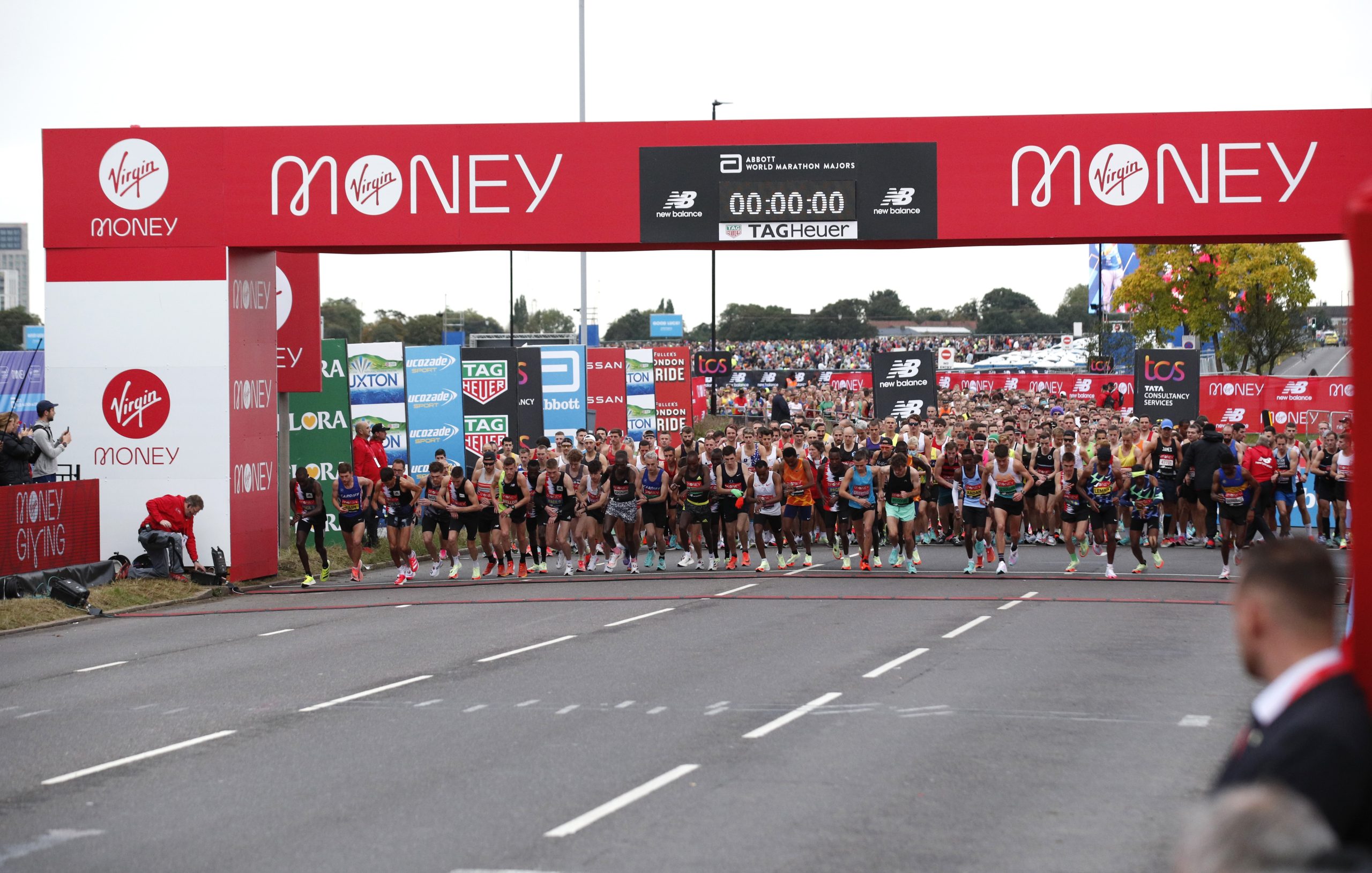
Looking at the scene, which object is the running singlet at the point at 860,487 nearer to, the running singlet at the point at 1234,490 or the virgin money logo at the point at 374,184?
the running singlet at the point at 1234,490

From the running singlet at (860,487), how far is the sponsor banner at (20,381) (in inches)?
909

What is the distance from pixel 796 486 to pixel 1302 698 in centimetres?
1744

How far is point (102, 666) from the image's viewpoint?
1313 centimetres

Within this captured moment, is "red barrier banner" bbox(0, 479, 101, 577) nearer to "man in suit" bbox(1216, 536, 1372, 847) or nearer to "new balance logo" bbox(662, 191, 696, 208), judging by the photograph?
"new balance logo" bbox(662, 191, 696, 208)

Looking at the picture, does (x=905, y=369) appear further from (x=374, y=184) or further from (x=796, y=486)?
(x=374, y=184)

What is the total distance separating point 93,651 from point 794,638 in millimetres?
Answer: 7009

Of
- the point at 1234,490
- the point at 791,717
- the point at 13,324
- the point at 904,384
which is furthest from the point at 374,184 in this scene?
the point at 13,324

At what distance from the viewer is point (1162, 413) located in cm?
2706

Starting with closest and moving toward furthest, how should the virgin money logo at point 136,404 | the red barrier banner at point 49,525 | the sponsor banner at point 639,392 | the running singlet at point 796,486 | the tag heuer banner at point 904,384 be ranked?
the red barrier banner at point 49,525 → the virgin money logo at point 136,404 → the running singlet at point 796,486 → the tag heuer banner at point 904,384 → the sponsor banner at point 639,392

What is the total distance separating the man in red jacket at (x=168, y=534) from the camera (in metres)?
18.9

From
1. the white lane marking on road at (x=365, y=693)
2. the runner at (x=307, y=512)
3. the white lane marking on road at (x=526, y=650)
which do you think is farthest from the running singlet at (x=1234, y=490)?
the runner at (x=307, y=512)

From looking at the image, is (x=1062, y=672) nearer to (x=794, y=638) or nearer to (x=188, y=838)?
(x=794, y=638)

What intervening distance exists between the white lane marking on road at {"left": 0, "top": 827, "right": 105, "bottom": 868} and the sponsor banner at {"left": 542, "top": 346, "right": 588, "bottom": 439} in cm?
2303

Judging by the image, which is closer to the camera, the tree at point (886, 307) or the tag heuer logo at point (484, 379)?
the tag heuer logo at point (484, 379)
